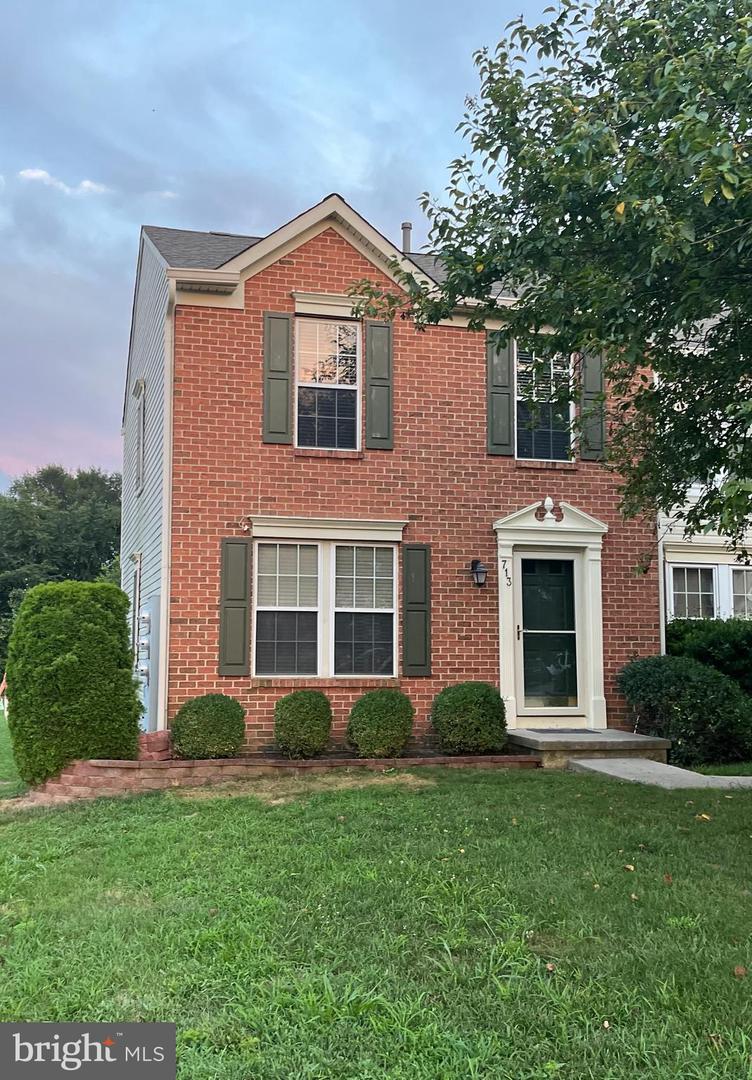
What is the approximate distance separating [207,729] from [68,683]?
1.44 m

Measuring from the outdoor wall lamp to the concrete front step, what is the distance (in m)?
1.81

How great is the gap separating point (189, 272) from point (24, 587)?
27.7 m

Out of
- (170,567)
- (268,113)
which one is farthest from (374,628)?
(268,113)

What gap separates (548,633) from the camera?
10.1 meters

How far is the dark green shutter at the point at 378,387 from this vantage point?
31.9 feet

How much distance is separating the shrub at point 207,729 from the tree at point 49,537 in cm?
2604

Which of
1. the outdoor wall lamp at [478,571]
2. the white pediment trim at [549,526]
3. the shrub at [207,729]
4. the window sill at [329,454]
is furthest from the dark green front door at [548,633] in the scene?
the shrub at [207,729]

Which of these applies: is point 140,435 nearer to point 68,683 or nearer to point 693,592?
point 68,683

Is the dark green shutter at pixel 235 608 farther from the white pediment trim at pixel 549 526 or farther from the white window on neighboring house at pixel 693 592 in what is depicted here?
the white window on neighboring house at pixel 693 592

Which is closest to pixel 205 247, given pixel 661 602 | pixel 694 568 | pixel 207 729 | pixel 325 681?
pixel 325 681

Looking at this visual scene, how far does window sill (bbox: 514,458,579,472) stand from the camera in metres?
10.1

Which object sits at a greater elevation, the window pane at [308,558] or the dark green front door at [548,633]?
the window pane at [308,558]

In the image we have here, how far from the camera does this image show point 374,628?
9.55 m

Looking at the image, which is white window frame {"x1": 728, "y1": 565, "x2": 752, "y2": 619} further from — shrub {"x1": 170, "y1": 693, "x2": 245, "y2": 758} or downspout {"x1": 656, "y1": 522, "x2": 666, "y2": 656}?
shrub {"x1": 170, "y1": 693, "x2": 245, "y2": 758}
